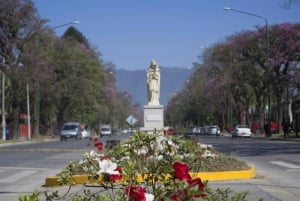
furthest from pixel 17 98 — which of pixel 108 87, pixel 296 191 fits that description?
pixel 296 191

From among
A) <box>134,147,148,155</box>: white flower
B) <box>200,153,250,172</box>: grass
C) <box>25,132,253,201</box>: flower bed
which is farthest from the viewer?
<box>200,153,250,172</box>: grass

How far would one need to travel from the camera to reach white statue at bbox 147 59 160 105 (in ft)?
123

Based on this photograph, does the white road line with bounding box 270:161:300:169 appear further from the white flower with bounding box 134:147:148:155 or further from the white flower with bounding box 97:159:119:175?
the white flower with bounding box 97:159:119:175

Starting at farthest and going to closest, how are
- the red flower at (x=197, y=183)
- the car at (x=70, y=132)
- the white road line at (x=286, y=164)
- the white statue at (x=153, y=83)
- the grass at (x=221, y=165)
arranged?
1. the car at (x=70, y=132)
2. the white statue at (x=153, y=83)
3. the white road line at (x=286, y=164)
4. the grass at (x=221, y=165)
5. the red flower at (x=197, y=183)

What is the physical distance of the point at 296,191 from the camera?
1402cm

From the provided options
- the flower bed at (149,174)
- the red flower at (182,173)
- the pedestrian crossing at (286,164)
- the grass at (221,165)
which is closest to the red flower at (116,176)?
the flower bed at (149,174)

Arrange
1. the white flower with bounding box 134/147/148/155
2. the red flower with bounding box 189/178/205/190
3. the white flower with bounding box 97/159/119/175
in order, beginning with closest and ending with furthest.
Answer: the red flower with bounding box 189/178/205/190 → the white flower with bounding box 97/159/119/175 → the white flower with bounding box 134/147/148/155

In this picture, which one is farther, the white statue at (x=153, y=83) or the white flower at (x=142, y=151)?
the white statue at (x=153, y=83)

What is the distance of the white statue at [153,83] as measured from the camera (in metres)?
37.6

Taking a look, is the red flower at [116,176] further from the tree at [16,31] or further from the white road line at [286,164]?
the tree at [16,31]

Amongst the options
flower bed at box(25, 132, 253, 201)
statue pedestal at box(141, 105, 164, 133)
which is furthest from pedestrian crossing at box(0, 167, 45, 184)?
statue pedestal at box(141, 105, 164, 133)

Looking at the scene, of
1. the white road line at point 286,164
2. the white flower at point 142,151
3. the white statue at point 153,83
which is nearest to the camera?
the white flower at point 142,151

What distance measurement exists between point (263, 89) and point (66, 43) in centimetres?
2644

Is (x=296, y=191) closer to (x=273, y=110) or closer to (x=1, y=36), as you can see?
(x=1, y=36)
